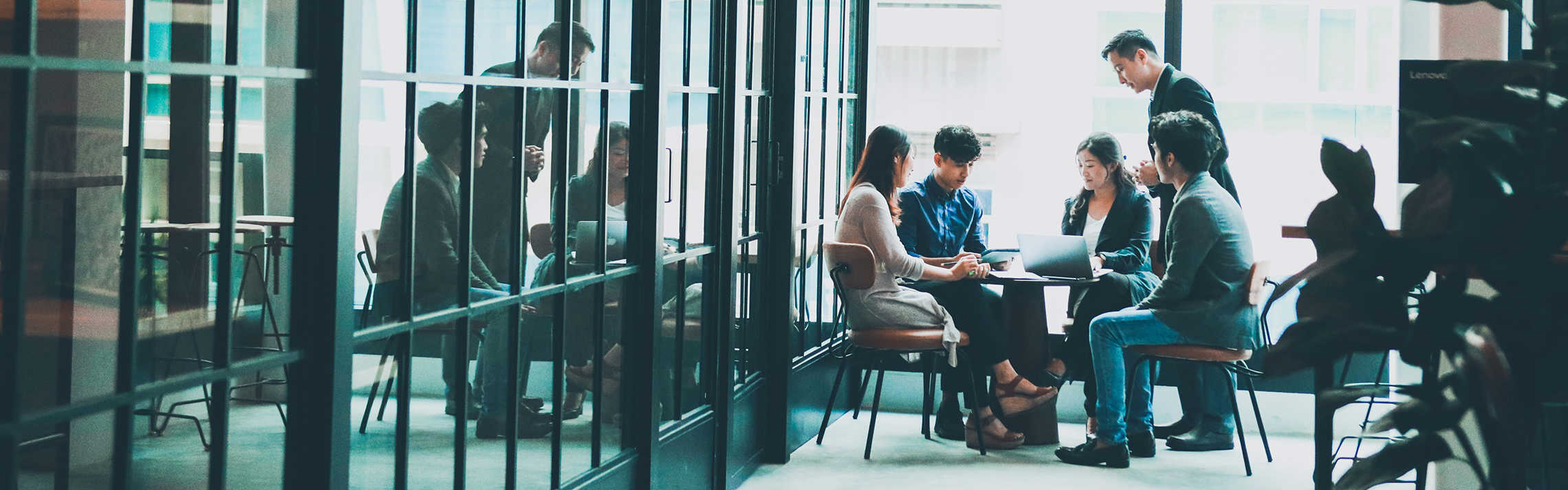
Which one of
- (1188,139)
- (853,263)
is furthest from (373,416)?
(1188,139)

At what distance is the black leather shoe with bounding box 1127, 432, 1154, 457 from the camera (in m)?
5.26

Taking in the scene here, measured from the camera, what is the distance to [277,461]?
2234 mm

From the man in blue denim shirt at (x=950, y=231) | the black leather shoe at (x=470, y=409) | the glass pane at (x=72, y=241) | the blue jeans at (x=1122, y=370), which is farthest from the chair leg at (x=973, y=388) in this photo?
the glass pane at (x=72, y=241)

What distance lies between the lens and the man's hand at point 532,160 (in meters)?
3.00

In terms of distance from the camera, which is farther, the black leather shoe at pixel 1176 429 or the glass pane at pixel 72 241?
the black leather shoe at pixel 1176 429

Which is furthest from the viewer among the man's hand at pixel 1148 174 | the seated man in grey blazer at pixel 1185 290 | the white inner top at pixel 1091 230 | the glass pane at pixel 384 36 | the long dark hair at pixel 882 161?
the man's hand at pixel 1148 174

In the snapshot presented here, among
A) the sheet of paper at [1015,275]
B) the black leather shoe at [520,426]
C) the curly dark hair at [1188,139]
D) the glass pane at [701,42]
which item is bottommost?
the black leather shoe at [520,426]

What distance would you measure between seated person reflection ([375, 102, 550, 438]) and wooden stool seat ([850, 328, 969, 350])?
2313 millimetres

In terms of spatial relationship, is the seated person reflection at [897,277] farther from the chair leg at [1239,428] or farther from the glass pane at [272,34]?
the glass pane at [272,34]

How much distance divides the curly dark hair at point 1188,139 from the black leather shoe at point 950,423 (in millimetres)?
1375

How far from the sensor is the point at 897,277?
211 inches

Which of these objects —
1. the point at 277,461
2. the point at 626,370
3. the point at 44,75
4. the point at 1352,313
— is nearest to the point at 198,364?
the point at 277,461

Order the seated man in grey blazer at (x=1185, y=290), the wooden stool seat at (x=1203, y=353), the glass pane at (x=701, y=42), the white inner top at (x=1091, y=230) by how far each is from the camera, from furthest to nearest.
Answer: the white inner top at (x=1091, y=230)
the wooden stool seat at (x=1203, y=353)
the seated man in grey blazer at (x=1185, y=290)
the glass pane at (x=701, y=42)

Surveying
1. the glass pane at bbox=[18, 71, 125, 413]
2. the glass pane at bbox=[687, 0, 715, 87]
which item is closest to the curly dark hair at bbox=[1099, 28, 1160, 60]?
the glass pane at bbox=[687, 0, 715, 87]
